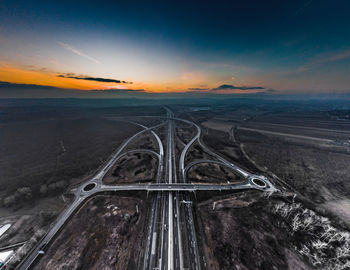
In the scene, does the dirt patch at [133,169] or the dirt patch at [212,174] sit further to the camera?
the dirt patch at [133,169]

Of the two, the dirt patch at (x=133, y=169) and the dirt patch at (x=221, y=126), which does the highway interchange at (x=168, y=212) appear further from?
the dirt patch at (x=221, y=126)

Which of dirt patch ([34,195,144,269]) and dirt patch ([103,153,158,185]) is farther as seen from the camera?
dirt patch ([103,153,158,185])

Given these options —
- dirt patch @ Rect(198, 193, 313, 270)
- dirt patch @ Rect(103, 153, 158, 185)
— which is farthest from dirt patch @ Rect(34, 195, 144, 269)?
dirt patch @ Rect(198, 193, 313, 270)

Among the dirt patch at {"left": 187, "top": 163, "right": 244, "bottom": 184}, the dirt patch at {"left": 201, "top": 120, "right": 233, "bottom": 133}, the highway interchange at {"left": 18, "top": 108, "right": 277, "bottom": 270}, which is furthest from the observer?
the dirt patch at {"left": 201, "top": 120, "right": 233, "bottom": 133}

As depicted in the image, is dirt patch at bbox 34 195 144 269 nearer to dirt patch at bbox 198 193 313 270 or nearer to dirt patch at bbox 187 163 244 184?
dirt patch at bbox 198 193 313 270

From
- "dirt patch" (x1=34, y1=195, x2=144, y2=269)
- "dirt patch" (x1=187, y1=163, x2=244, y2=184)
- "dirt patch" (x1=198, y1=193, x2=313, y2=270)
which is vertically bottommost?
"dirt patch" (x1=34, y1=195, x2=144, y2=269)

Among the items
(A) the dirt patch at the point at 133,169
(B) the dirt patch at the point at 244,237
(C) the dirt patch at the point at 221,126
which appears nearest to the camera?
(B) the dirt patch at the point at 244,237

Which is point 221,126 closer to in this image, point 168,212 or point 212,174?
point 212,174

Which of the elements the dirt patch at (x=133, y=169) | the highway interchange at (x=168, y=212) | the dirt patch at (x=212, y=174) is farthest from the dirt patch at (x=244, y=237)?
the dirt patch at (x=133, y=169)

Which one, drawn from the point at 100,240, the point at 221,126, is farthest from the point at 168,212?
the point at 221,126

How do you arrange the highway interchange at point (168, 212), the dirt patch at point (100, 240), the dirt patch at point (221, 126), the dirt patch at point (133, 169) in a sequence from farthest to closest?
the dirt patch at point (221, 126)
the dirt patch at point (133, 169)
the highway interchange at point (168, 212)
the dirt patch at point (100, 240)
